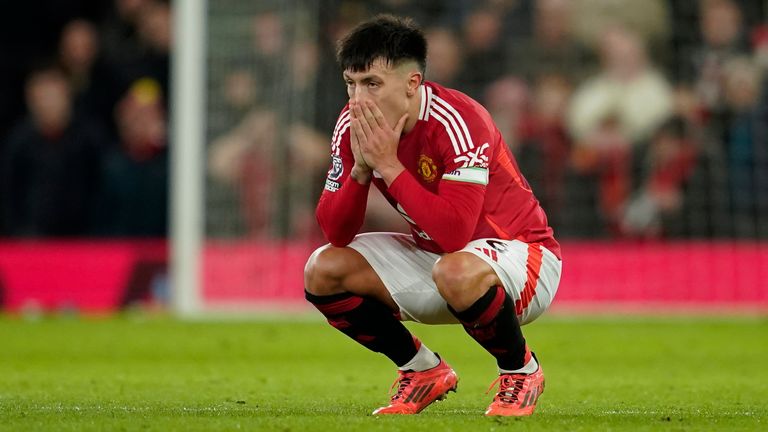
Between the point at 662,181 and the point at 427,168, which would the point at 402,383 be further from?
the point at 662,181

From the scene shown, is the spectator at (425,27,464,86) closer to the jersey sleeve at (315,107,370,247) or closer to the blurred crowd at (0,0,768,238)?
the blurred crowd at (0,0,768,238)

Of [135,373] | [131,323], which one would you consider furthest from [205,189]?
[135,373]

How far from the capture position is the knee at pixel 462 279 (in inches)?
206

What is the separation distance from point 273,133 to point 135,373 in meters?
6.23

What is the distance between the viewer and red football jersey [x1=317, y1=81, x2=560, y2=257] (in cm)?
527

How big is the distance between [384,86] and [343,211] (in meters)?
0.53

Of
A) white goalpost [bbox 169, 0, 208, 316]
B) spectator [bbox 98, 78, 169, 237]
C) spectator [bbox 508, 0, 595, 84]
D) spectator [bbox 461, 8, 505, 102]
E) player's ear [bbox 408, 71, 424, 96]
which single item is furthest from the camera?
spectator [bbox 98, 78, 169, 237]

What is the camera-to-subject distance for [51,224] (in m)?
15.9

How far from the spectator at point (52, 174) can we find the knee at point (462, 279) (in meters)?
11.1

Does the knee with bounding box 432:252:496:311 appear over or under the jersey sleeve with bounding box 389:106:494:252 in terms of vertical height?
under

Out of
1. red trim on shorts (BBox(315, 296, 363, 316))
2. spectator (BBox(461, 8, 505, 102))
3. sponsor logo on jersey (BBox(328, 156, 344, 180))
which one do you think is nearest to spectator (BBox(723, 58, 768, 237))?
spectator (BBox(461, 8, 505, 102))

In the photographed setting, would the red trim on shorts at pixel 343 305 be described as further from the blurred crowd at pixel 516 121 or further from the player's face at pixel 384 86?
the blurred crowd at pixel 516 121

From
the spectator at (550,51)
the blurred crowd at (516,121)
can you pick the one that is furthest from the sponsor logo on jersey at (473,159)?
the spectator at (550,51)

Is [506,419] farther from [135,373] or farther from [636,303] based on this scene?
[636,303]
